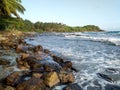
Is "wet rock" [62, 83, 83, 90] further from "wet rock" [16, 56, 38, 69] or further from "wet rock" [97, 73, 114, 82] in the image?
"wet rock" [16, 56, 38, 69]

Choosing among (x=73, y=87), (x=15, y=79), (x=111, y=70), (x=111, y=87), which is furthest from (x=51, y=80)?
(x=111, y=70)

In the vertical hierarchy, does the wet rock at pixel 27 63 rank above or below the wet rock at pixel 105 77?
above

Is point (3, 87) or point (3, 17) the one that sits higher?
point (3, 17)

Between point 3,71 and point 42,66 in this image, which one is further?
point 42,66

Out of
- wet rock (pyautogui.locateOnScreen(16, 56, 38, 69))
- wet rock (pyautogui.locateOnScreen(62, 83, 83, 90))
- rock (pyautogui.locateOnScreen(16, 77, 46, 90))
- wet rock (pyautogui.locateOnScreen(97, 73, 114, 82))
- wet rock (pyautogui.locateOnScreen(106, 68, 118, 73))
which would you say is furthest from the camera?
wet rock (pyautogui.locateOnScreen(106, 68, 118, 73))

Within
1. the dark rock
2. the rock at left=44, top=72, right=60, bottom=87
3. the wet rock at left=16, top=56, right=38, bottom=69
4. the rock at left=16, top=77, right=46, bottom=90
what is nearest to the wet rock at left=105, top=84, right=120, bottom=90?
the rock at left=44, top=72, right=60, bottom=87

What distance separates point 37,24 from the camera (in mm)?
130000

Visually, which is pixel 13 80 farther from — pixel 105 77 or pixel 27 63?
pixel 105 77

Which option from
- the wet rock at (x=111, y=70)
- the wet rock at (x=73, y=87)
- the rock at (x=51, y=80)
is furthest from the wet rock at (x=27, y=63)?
the wet rock at (x=111, y=70)

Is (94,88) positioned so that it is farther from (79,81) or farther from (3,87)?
(3,87)

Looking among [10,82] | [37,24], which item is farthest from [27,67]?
[37,24]

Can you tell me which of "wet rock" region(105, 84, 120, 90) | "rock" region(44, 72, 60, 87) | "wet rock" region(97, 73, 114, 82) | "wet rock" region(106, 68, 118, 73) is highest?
"rock" region(44, 72, 60, 87)

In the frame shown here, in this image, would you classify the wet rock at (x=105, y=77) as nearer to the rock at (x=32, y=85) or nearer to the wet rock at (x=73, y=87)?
the wet rock at (x=73, y=87)

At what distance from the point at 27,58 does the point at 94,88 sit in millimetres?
4997
